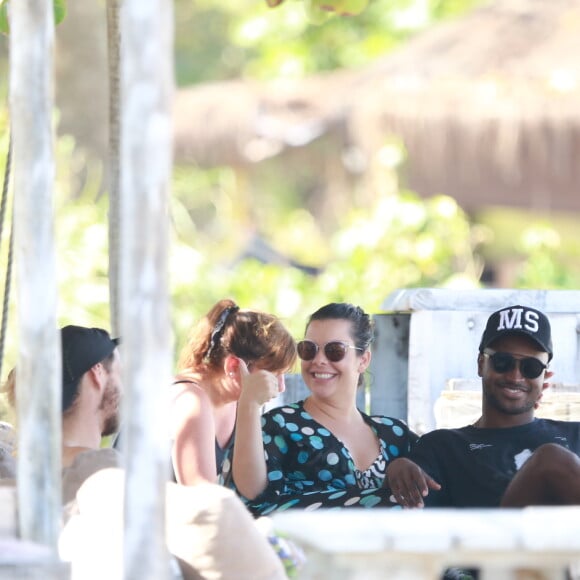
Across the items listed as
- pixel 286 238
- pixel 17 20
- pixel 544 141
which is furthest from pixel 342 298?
pixel 286 238

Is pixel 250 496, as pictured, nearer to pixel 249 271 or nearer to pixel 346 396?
pixel 346 396

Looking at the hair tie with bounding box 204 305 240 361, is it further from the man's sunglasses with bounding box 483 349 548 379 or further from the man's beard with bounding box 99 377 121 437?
the man's sunglasses with bounding box 483 349 548 379

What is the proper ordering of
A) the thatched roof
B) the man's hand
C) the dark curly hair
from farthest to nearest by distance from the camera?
the thatched roof, the dark curly hair, the man's hand

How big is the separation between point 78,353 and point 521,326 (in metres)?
1.44

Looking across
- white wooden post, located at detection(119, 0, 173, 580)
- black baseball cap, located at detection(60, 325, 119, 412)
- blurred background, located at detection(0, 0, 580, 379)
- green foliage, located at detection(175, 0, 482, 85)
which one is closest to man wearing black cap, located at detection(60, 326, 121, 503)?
black baseball cap, located at detection(60, 325, 119, 412)

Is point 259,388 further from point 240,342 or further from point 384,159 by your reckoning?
point 384,159

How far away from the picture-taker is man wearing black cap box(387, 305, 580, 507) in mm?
4184

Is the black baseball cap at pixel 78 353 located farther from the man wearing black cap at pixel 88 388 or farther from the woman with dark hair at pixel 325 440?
the woman with dark hair at pixel 325 440

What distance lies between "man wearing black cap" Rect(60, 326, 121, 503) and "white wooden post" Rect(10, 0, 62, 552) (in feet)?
2.61

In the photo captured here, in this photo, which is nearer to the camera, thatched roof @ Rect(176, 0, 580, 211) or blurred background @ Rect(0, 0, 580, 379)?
blurred background @ Rect(0, 0, 580, 379)

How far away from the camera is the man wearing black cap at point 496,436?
4184 millimetres

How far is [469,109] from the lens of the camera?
11672mm

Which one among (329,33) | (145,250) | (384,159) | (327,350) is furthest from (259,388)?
(329,33)

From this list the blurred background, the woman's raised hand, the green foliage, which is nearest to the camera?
the woman's raised hand
